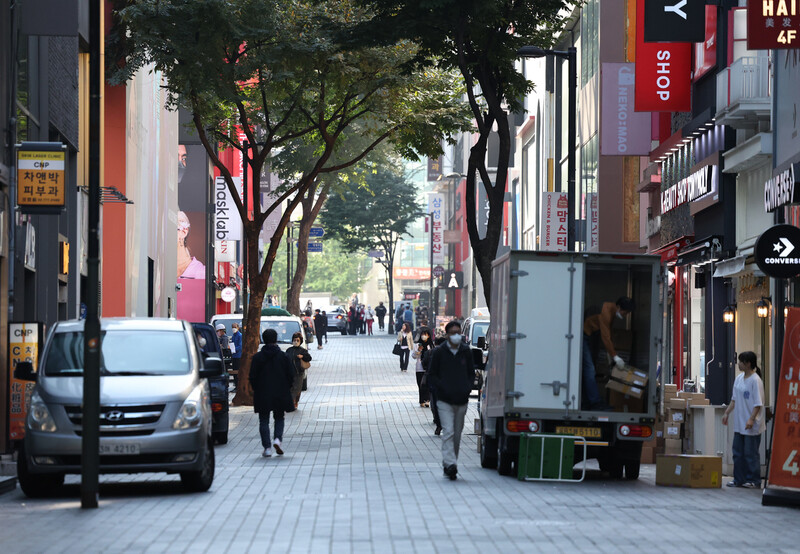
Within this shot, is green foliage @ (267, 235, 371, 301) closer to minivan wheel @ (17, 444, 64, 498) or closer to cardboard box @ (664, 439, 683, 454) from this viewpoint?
cardboard box @ (664, 439, 683, 454)

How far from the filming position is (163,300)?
151 ft

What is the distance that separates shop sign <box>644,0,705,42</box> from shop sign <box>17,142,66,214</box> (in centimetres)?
1005

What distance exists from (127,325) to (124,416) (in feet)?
5.66

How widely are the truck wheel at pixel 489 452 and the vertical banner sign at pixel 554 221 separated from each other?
13114mm

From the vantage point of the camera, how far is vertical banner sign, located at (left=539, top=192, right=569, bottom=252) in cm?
3222

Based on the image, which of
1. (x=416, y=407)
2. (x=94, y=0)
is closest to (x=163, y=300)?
(x=416, y=407)

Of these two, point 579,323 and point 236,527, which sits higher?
point 579,323

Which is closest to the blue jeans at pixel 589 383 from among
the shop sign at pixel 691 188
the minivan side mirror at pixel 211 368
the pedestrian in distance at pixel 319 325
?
the minivan side mirror at pixel 211 368

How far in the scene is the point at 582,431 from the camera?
1794 cm

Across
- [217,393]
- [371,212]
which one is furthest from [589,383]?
[371,212]

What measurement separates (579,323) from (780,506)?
3687 mm

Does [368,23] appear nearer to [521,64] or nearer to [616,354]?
[616,354]

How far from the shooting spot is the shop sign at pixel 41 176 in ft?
67.9

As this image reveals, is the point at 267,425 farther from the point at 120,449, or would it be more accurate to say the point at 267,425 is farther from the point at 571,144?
the point at 571,144
